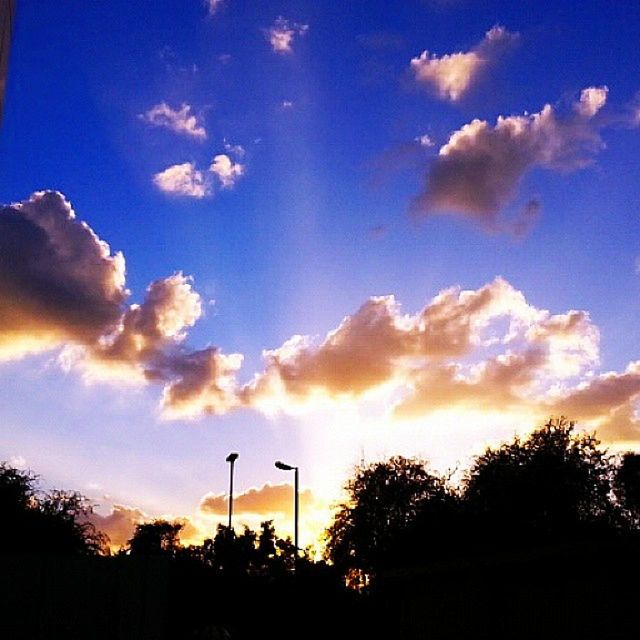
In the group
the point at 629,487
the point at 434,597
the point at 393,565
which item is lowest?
the point at 434,597

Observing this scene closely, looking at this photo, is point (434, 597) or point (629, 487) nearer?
point (434, 597)

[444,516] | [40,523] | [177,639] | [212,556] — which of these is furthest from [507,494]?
[40,523]

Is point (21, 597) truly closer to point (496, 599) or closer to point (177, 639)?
point (496, 599)

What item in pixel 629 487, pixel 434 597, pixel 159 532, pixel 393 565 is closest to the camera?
pixel 434 597

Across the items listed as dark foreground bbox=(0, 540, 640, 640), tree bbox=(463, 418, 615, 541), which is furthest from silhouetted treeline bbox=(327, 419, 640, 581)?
dark foreground bbox=(0, 540, 640, 640)

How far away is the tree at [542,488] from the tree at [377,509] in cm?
371

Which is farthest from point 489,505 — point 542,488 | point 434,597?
point 434,597

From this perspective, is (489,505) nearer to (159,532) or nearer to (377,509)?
(377,509)

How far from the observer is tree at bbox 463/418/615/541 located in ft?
170

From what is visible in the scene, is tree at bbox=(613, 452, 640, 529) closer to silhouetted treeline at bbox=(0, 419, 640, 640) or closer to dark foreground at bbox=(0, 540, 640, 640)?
silhouetted treeline at bbox=(0, 419, 640, 640)

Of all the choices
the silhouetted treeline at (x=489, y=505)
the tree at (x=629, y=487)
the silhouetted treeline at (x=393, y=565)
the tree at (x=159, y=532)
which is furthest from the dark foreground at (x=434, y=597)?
the tree at (x=159, y=532)

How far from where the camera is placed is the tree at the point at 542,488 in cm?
5169

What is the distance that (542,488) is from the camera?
53531 millimetres

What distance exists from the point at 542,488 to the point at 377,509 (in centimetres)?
1257
